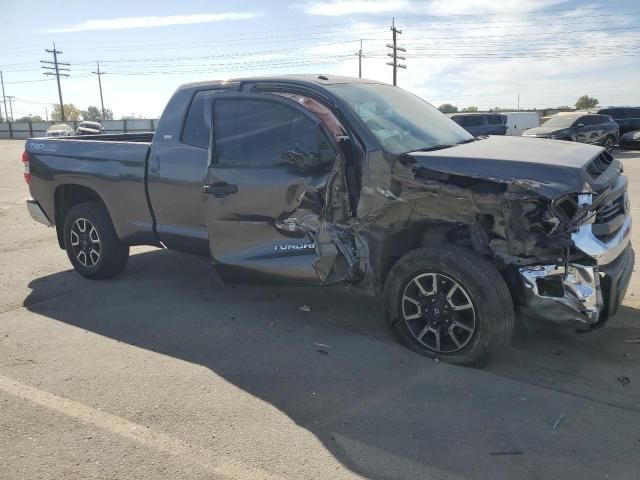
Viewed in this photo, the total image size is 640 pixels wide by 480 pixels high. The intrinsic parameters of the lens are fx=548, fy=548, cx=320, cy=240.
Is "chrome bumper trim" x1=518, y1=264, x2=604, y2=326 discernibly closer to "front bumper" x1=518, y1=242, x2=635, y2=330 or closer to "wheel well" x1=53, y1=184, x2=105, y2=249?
"front bumper" x1=518, y1=242, x2=635, y2=330

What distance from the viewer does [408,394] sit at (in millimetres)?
3480

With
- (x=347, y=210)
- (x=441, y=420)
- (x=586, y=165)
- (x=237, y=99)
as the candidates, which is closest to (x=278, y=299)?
(x=347, y=210)

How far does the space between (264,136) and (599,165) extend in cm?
252

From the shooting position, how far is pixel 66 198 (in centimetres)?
611

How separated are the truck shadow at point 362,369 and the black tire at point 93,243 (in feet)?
0.78

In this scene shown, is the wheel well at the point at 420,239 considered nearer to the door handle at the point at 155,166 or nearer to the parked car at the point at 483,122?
the door handle at the point at 155,166

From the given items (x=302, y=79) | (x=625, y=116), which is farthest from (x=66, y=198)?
(x=625, y=116)

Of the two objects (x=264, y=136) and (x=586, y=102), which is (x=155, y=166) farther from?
(x=586, y=102)

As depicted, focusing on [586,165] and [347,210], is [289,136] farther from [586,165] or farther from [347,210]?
[586,165]

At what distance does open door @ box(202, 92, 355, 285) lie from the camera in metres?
4.14

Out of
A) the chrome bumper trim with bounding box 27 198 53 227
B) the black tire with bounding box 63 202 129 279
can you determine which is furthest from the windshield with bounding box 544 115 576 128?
the chrome bumper trim with bounding box 27 198 53 227

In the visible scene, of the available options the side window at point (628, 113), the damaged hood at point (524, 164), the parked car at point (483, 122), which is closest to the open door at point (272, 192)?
the damaged hood at point (524, 164)

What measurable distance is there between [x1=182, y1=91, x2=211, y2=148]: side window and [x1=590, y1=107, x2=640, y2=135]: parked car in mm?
23862

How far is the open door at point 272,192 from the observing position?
163 inches
